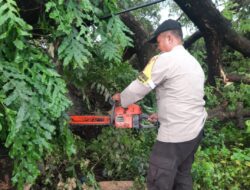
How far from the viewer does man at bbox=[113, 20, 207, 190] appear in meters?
3.52

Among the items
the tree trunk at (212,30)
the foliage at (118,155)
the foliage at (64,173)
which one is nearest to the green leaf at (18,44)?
the foliage at (64,173)

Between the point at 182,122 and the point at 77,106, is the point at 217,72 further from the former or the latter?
the point at 182,122

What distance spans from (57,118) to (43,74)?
412 mm

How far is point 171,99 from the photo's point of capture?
3580 millimetres

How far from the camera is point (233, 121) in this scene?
7.18 metres

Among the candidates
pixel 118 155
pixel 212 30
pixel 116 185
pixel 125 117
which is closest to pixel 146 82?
pixel 125 117

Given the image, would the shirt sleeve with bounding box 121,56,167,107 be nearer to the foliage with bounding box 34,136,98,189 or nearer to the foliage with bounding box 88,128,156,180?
the foliage with bounding box 34,136,98,189

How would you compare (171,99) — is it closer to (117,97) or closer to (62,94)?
(117,97)

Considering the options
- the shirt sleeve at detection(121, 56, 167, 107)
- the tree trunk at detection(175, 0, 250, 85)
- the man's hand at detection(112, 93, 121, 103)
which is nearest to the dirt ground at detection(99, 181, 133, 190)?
the man's hand at detection(112, 93, 121, 103)

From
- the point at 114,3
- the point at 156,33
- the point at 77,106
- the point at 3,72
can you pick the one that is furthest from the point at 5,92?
the point at 77,106

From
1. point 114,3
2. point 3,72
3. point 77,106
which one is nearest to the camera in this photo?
point 3,72

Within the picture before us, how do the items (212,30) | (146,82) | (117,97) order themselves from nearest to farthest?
(146,82)
(117,97)
(212,30)

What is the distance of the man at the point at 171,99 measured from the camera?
11.5ft

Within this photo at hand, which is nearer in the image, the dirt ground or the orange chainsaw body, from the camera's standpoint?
the orange chainsaw body
